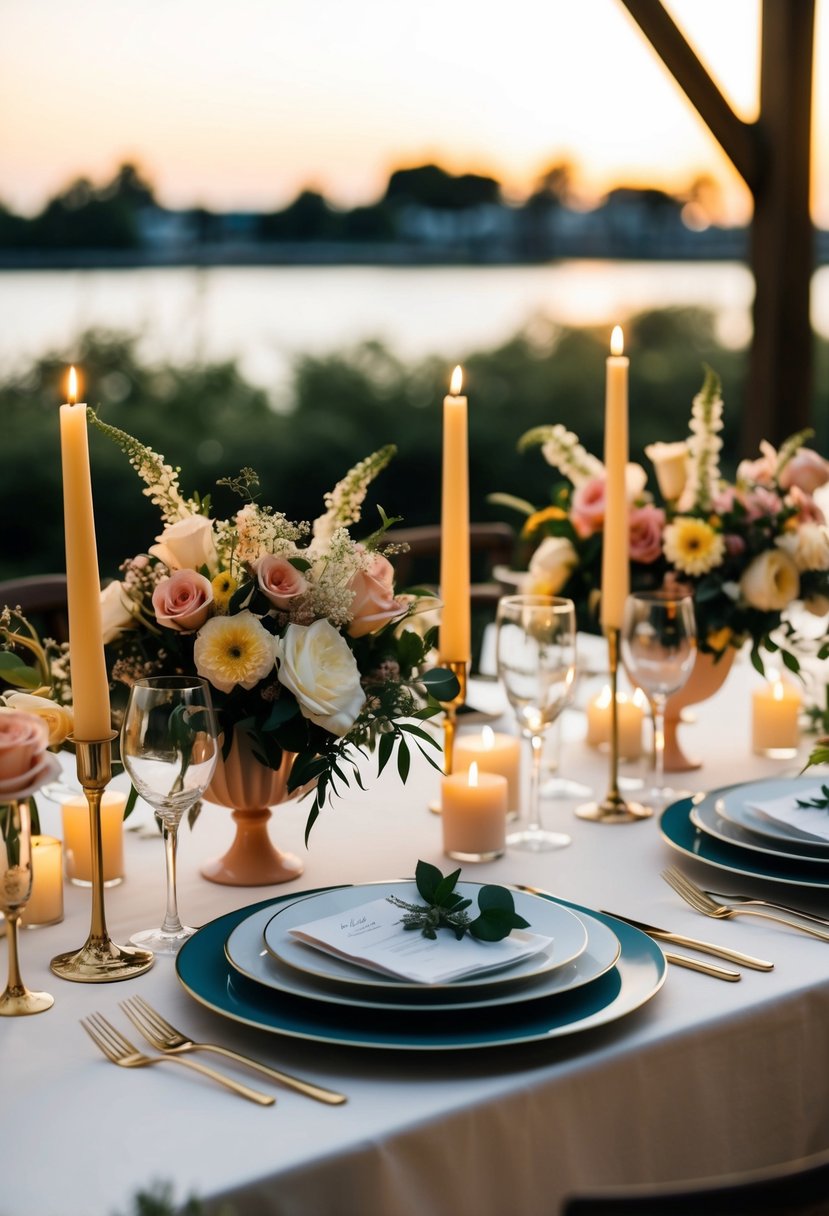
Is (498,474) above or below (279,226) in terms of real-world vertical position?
below

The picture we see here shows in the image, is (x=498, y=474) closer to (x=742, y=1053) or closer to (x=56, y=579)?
(x=56, y=579)

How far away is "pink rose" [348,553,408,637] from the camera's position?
4.33 feet

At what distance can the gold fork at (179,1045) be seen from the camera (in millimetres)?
954

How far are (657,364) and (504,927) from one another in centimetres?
750

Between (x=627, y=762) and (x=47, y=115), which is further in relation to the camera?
(x=47, y=115)

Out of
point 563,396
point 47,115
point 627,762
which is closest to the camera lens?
point 627,762

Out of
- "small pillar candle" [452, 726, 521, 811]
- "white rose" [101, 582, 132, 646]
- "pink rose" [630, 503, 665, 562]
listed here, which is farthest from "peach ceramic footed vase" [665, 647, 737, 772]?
"white rose" [101, 582, 132, 646]

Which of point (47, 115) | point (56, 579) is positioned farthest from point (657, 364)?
point (56, 579)

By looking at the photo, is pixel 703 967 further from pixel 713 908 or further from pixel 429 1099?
pixel 429 1099

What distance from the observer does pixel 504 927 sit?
1093 mm

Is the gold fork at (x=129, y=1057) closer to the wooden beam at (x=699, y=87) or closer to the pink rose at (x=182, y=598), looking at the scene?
the pink rose at (x=182, y=598)

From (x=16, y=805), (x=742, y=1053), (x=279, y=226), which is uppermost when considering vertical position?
(x=279, y=226)

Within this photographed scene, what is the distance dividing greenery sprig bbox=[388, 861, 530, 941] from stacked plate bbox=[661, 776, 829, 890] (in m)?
0.32

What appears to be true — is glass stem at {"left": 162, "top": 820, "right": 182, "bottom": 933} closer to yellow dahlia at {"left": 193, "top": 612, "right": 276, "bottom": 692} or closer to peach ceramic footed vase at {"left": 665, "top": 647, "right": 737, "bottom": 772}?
yellow dahlia at {"left": 193, "top": 612, "right": 276, "bottom": 692}
